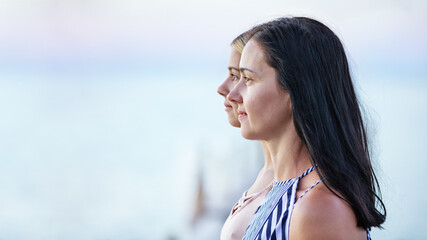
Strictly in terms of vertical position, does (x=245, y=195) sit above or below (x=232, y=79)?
below

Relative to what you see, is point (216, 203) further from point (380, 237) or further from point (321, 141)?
point (321, 141)

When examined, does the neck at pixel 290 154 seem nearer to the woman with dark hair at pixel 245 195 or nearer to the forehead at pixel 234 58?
the woman with dark hair at pixel 245 195

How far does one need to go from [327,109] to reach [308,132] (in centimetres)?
5

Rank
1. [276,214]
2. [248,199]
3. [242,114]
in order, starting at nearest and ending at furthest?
[276,214] → [242,114] → [248,199]

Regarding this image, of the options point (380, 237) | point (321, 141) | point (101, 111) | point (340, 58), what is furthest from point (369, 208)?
point (101, 111)

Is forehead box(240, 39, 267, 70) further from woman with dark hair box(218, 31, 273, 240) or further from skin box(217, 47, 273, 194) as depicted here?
skin box(217, 47, 273, 194)

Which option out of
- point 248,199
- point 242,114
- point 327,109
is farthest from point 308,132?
point 248,199

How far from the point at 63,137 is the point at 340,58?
2377 millimetres

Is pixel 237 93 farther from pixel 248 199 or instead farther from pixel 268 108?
pixel 248 199

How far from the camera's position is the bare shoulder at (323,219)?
0.79 meters

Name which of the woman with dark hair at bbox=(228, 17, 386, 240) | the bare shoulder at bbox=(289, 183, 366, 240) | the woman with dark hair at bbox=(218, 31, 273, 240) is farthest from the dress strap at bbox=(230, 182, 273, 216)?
the bare shoulder at bbox=(289, 183, 366, 240)

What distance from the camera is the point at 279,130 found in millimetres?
934

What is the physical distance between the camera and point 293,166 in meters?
0.94

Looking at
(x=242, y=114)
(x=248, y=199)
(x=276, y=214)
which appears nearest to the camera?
(x=276, y=214)
